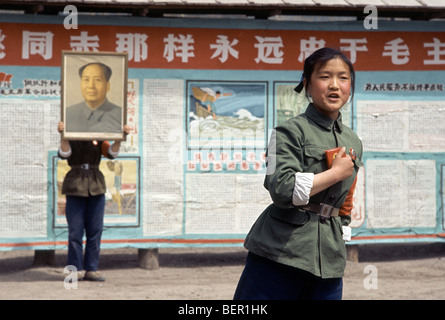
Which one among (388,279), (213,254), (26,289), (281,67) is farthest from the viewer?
(213,254)

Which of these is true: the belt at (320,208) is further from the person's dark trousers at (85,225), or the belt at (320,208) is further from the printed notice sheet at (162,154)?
the printed notice sheet at (162,154)

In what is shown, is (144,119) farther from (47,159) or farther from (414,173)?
(414,173)

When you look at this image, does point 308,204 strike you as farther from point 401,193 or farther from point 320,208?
point 401,193

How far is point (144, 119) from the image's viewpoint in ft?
30.9

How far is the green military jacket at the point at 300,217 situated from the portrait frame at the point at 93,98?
4.69 meters

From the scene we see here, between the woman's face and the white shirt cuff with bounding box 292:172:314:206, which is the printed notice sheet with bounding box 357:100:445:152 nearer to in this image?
the woman's face

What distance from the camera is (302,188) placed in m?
3.59

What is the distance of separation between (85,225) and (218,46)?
2693 millimetres

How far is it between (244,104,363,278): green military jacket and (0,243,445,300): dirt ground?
13.7 feet

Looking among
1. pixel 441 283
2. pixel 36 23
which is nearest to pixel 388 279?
pixel 441 283

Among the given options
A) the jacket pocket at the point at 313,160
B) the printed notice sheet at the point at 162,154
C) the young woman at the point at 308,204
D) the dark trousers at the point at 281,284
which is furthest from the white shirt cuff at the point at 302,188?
the printed notice sheet at the point at 162,154

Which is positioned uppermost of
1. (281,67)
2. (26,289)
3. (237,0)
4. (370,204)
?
(237,0)

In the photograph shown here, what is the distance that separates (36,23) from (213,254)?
12.7ft

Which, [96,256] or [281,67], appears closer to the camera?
[96,256]
